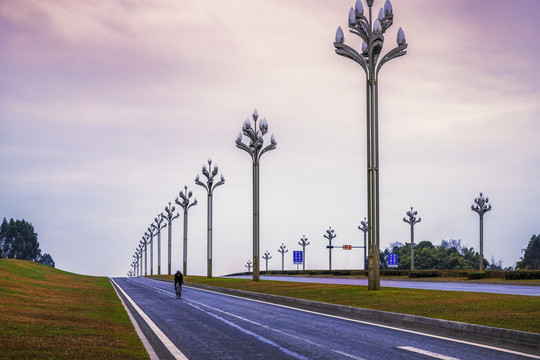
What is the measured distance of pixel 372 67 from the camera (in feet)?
87.2

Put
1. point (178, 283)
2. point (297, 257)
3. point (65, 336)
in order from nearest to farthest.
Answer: point (65, 336)
point (178, 283)
point (297, 257)

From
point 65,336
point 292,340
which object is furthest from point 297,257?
point 65,336

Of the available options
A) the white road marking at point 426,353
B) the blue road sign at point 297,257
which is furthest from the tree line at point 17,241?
the white road marking at point 426,353

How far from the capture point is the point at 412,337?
1273 cm

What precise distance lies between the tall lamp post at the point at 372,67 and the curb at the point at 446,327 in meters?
4.42

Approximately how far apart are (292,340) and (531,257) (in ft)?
459

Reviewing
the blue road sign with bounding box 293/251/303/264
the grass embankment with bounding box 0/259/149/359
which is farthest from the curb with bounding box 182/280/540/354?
the blue road sign with bounding box 293/251/303/264

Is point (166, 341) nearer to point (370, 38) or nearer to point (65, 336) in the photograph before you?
point (65, 336)

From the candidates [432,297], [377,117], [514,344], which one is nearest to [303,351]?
[514,344]

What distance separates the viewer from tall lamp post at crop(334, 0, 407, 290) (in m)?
25.6

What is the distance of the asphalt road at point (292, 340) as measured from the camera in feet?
34.0

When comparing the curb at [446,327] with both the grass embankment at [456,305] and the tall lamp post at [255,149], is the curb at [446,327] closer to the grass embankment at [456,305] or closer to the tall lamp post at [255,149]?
the grass embankment at [456,305]

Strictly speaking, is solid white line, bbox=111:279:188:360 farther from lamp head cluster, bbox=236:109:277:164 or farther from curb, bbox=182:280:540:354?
lamp head cluster, bbox=236:109:277:164

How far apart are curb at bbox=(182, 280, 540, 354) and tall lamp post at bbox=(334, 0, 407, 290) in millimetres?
4416
